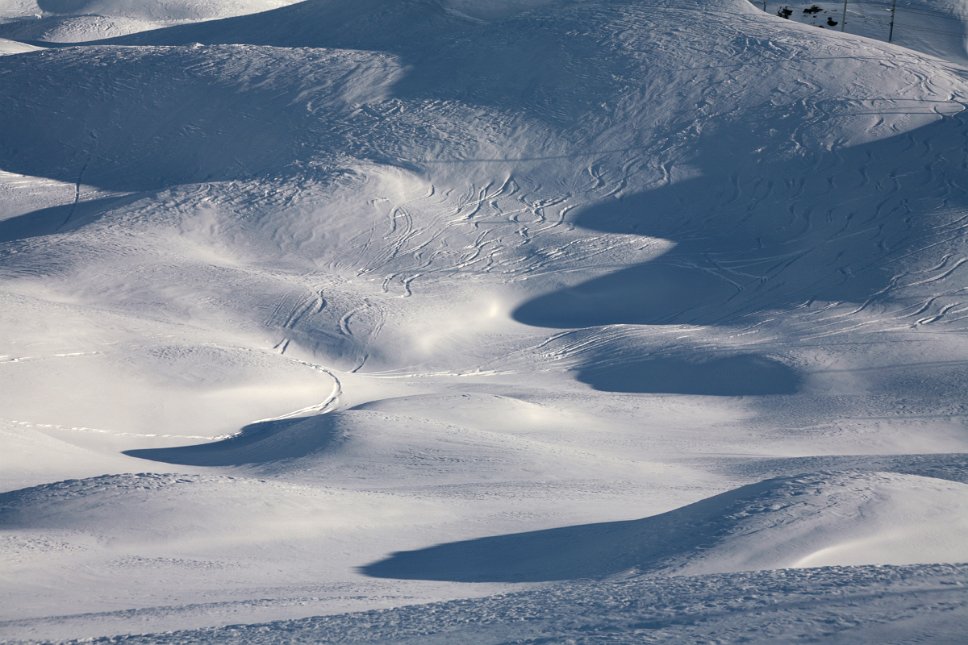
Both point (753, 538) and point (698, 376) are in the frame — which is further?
point (698, 376)

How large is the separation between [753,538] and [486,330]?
12440mm

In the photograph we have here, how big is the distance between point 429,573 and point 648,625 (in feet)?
10.6

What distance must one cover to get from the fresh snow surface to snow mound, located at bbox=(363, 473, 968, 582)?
4 centimetres

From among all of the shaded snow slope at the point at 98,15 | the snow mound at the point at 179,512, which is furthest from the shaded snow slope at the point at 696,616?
the shaded snow slope at the point at 98,15

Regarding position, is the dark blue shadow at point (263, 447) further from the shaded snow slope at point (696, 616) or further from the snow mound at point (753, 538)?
the shaded snow slope at point (696, 616)

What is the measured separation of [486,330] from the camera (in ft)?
62.8

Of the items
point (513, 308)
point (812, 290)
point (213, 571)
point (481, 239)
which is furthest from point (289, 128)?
point (213, 571)

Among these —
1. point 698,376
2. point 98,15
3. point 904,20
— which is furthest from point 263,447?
point 98,15

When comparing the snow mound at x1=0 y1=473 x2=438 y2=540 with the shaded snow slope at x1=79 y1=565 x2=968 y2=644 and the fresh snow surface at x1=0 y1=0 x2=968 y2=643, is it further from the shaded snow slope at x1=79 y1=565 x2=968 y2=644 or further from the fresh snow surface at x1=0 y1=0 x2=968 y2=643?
the shaded snow slope at x1=79 y1=565 x2=968 y2=644

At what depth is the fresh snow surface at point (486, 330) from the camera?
6.70 meters

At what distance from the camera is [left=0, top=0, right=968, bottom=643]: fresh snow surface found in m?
6.70

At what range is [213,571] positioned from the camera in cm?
727

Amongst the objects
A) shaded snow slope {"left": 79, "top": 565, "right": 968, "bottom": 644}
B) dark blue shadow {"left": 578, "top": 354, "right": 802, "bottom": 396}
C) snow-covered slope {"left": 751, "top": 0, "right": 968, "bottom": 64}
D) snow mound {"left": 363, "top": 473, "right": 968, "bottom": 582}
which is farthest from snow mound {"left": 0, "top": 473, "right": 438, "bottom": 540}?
snow-covered slope {"left": 751, "top": 0, "right": 968, "bottom": 64}

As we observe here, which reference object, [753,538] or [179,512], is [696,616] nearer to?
[753,538]
